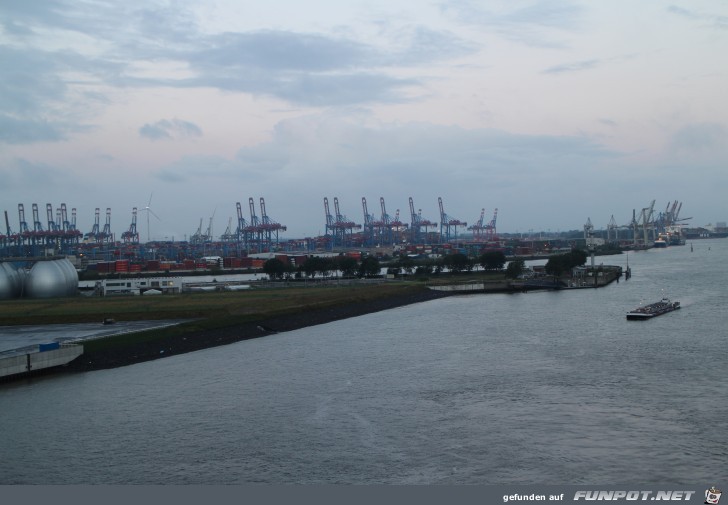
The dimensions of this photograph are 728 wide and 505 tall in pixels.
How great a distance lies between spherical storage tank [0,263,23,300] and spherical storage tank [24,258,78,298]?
19 cm

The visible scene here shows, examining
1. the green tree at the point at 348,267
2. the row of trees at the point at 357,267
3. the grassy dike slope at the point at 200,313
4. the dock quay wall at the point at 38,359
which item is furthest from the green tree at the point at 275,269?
the dock quay wall at the point at 38,359

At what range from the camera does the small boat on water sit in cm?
1240

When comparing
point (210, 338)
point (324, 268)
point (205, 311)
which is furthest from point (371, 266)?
point (210, 338)

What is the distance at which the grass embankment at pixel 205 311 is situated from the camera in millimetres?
10781

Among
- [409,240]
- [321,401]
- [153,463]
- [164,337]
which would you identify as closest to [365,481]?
[153,463]

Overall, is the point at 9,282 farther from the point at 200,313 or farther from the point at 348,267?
the point at 348,267

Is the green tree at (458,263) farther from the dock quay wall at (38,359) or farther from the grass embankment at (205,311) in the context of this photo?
the dock quay wall at (38,359)

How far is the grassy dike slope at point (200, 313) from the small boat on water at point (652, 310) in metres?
5.24

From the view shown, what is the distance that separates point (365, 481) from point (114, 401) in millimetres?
3314

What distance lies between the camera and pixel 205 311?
13.7 m

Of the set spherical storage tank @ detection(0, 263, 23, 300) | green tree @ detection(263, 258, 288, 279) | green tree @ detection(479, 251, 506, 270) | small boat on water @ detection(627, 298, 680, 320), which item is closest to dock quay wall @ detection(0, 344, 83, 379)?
small boat on water @ detection(627, 298, 680, 320)

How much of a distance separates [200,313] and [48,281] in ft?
19.1

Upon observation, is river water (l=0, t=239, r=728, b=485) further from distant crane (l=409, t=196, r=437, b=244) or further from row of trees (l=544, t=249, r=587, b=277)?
distant crane (l=409, t=196, r=437, b=244)

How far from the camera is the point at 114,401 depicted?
281 inches
